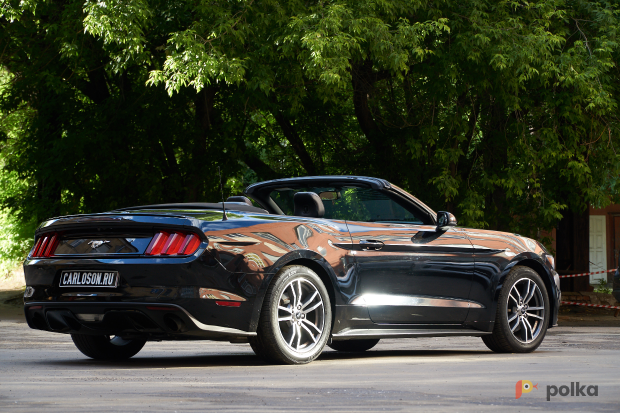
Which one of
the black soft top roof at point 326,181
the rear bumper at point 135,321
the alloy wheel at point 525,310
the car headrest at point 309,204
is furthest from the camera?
the alloy wheel at point 525,310

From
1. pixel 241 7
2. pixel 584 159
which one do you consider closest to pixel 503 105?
pixel 584 159

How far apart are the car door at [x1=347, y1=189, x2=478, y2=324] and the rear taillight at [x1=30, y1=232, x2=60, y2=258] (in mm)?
2208

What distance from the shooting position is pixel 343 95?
59.7ft

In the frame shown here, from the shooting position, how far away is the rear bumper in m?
6.35

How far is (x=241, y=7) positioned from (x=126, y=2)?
5.74 ft

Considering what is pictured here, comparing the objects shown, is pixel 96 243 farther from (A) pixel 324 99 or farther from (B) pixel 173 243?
(A) pixel 324 99

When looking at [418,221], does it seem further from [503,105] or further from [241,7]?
[503,105]

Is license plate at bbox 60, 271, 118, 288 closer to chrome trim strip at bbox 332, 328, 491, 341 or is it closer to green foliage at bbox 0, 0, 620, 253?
chrome trim strip at bbox 332, 328, 491, 341

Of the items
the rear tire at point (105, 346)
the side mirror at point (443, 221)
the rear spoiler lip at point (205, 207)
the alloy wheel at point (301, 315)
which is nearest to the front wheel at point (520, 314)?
the side mirror at point (443, 221)

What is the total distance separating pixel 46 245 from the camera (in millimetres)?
7047

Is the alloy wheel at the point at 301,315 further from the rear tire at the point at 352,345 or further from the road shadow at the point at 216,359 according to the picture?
the rear tire at the point at 352,345

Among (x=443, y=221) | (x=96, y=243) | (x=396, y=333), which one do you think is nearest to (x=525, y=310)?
(x=443, y=221)

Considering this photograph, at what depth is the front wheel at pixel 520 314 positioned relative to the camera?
27.3 ft

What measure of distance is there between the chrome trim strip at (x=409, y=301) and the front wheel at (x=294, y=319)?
1.18 ft
